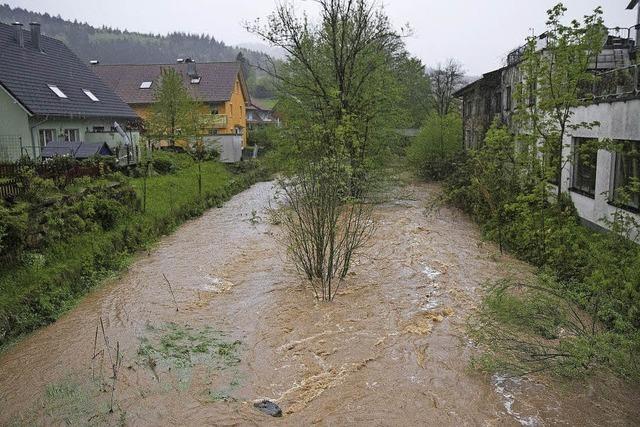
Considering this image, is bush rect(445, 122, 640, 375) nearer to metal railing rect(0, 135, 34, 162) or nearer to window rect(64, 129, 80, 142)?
metal railing rect(0, 135, 34, 162)

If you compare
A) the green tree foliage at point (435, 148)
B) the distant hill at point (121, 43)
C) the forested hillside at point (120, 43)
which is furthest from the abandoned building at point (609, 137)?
the forested hillside at point (120, 43)

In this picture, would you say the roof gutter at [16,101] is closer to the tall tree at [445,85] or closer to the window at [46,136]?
the window at [46,136]

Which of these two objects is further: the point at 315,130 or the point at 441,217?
the point at 441,217

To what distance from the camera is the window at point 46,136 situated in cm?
2337

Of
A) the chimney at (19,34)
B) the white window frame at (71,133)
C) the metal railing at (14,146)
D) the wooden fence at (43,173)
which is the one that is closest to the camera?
the wooden fence at (43,173)

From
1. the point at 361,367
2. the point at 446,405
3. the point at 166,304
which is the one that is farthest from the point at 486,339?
the point at 166,304

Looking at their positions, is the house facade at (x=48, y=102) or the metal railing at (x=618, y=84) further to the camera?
the house facade at (x=48, y=102)

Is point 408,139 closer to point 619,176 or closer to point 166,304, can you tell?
point 619,176

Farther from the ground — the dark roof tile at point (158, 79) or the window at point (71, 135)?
the dark roof tile at point (158, 79)

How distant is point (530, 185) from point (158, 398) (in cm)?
1039

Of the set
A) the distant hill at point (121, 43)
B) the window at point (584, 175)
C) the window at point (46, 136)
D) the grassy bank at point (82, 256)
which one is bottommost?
the grassy bank at point (82, 256)

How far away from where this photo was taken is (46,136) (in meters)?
23.9

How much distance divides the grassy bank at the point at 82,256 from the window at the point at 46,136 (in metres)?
4.97

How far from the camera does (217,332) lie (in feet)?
31.8
